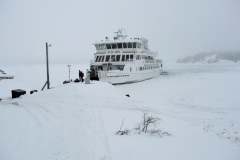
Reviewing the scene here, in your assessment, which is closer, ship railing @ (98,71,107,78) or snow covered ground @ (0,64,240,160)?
snow covered ground @ (0,64,240,160)

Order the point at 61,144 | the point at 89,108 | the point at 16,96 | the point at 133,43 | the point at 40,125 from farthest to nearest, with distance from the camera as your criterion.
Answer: the point at 133,43 < the point at 16,96 < the point at 89,108 < the point at 40,125 < the point at 61,144

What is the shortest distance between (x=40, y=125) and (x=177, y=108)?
9.24 metres

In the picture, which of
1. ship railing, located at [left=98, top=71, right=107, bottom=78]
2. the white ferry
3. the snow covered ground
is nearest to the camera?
the snow covered ground

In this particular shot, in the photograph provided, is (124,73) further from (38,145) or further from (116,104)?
(38,145)

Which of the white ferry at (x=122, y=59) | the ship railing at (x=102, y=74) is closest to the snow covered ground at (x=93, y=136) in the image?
the ship railing at (x=102, y=74)

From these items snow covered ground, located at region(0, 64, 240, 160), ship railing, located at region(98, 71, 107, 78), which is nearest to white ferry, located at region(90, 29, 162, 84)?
ship railing, located at region(98, 71, 107, 78)

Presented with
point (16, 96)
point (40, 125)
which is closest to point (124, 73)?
point (16, 96)

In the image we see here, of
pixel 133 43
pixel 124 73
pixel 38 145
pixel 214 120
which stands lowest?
pixel 214 120

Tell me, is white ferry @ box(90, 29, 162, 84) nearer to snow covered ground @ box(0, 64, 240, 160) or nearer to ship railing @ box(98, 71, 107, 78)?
ship railing @ box(98, 71, 107, 78)

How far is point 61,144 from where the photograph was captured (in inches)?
182

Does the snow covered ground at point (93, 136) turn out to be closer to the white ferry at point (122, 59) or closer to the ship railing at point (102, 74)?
the ship railing at point (102, 74)

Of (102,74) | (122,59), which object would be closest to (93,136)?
(102,74)

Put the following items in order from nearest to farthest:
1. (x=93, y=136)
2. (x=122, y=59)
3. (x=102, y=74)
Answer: (x=93, y=136)
(x=102, y=74)
(x=122, y=59)

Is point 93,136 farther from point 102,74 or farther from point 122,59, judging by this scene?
point 122,59
